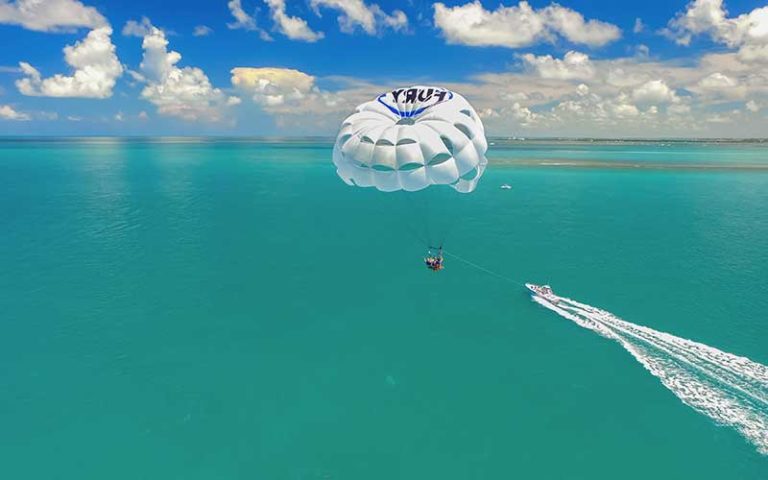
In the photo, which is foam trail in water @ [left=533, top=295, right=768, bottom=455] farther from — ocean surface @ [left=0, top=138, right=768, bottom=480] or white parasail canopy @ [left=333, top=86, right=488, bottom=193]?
white parasail canopy @ [left=333, top=86, right=488, bottom=193]

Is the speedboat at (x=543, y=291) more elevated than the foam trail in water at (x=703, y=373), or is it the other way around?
the speedboat at (x=543, y=291)

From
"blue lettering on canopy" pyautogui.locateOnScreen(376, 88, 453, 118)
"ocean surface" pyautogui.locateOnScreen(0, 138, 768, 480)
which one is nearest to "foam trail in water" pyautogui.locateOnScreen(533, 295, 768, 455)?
"ocean surface" pyautogui.locateOnScreen(0, 138, 768, 480)

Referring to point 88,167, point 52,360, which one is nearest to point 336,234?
point 52,360

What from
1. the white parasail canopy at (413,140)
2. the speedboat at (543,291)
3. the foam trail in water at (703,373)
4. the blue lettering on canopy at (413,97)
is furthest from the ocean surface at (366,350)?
the blue lettering on canopy at (413,97)

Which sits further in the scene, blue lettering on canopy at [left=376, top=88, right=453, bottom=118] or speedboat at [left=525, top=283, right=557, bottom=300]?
speedboat at [left=525, top=283, right=557, bottom=300]

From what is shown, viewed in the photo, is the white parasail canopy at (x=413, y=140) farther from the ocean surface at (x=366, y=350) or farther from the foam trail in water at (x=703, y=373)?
the foam trail in water at (x=703, y=373)

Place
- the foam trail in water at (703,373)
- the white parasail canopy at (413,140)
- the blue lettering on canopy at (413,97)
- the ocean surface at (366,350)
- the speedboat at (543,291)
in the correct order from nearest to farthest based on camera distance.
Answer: the ocean surface at (366,350) < the foam trail in water at (703,373) < the white parasail canopy at (413,140) < the blue lettering on canopy at (413,97) < the speedboat at (543,291)

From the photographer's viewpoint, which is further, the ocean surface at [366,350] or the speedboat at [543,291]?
the speedboat at [543,291]
